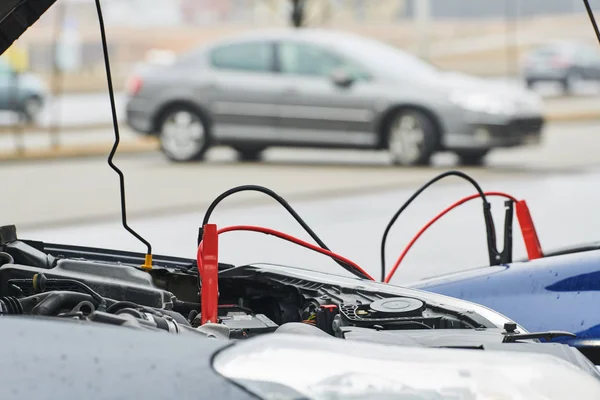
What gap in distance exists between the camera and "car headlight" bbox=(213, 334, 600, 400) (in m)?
2.07

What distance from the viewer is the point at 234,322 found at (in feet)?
10.8

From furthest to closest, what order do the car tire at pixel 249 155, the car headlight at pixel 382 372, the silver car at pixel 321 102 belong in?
the car tire at pixel 249 155
the silver car at pixel 321 102
the car headlight at pixel 382 372

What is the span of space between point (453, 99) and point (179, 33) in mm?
49272

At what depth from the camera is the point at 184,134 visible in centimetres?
1695

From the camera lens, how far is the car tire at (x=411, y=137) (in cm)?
1558

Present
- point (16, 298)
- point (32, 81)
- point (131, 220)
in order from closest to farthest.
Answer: point (16, 298) < point (131, 220) < point (32, 81)

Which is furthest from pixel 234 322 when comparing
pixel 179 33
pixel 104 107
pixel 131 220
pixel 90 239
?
pixel 179 33

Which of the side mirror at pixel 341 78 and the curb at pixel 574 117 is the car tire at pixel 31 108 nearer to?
the curb at pixel 574 117

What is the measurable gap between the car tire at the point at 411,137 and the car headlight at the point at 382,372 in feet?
43.8

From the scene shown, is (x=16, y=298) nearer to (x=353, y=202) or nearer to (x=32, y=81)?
(x=353, y=202)

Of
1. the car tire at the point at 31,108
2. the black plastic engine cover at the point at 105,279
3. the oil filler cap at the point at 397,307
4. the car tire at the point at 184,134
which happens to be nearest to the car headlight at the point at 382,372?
the oil filler cap at the point at 397,307

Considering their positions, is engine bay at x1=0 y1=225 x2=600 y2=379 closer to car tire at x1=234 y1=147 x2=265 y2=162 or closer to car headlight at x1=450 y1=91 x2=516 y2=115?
car headlight at x1=450 y1=91 x2=516 y2=115

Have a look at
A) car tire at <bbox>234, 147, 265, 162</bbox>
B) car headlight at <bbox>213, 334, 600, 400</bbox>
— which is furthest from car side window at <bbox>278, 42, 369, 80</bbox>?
car headlight at <bbox>213, 334, 600, 400</bbox>

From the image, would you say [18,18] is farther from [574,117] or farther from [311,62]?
[574,117]
